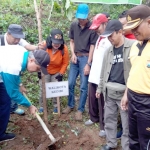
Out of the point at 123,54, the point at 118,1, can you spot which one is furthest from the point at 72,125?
the point at 118,1

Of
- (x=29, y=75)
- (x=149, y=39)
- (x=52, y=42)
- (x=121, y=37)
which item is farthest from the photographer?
(x=29, y=75)

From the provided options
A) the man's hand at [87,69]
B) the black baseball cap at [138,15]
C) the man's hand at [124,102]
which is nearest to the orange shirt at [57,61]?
the man's hand at [87,69]

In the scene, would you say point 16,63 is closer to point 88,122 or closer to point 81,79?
point 81,79

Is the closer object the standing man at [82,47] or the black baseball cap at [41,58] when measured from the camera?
the black baseball cap at [41,58]

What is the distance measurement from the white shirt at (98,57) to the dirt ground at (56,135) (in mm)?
972

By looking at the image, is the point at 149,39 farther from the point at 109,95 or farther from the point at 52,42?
the point at 52,42

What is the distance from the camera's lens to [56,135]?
13.3 ft

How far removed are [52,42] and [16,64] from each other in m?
1.24

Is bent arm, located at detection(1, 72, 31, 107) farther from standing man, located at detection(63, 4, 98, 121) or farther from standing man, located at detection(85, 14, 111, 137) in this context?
standing man, located at detection(63, 4, 98, 121)

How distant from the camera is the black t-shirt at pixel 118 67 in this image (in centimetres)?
321

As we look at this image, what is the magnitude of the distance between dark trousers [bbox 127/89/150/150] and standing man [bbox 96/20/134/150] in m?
0.46

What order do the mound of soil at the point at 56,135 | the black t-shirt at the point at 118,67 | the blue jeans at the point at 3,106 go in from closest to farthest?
1. the black t-shirt at the point at 118,67
2. the blue jeans at the point at 3,106
3. the mound of soil at the point at 56,135

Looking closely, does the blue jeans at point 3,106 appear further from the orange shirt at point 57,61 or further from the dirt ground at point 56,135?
the orange shirt at point 57,61

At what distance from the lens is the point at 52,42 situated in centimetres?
411
